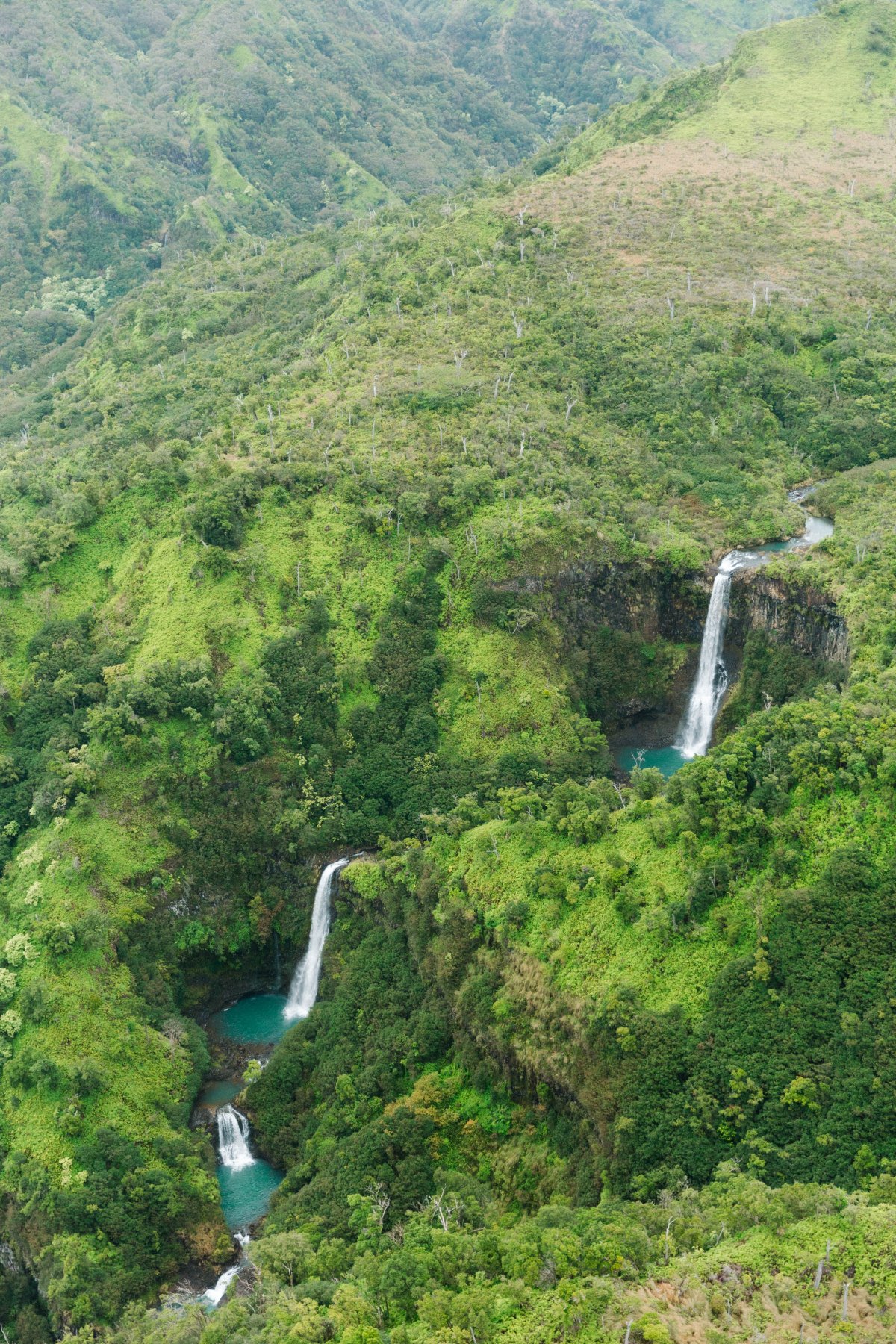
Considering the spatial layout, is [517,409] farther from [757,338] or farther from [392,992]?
[392,992]

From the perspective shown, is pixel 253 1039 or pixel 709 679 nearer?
pixel 253 1039

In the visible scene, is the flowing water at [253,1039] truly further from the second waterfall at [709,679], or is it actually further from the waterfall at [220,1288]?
the second waterfall at [709,679]

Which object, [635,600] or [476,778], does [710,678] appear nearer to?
[635,600]

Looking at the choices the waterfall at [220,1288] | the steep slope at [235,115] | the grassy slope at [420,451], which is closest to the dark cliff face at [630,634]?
the grassy slope at [420,451]

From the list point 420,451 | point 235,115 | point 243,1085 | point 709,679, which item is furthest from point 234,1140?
point 235,115

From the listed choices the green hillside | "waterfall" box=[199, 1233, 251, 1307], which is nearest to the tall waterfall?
the green hillside
